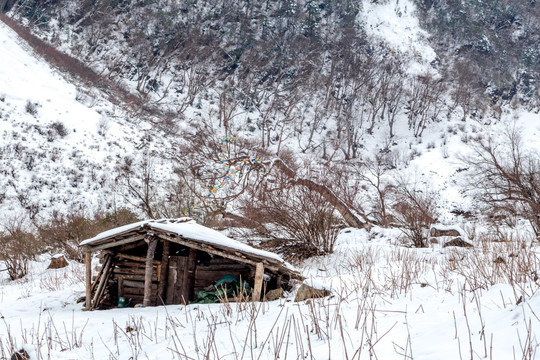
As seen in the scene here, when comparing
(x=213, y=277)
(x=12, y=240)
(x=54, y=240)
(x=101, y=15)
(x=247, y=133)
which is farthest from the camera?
(x=101, y=15)

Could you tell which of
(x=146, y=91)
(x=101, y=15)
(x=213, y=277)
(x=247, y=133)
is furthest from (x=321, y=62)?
(x=213, y=277)

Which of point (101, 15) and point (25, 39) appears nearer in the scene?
point (25, 39)

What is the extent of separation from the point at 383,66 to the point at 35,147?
1406 inches

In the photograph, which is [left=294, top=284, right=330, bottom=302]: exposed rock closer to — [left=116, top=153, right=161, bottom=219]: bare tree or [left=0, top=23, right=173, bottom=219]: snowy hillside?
[left=116, top=153, right=161, bottom=219]: bare tree

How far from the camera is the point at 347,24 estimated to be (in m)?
45.8

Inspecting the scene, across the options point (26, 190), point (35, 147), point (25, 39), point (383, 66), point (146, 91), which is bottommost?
point (26, 190)

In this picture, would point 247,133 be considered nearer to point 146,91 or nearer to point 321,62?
point 146,91

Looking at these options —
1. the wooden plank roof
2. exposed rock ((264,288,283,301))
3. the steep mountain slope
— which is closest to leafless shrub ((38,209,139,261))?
the steep mountain slope

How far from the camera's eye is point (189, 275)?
329 inches

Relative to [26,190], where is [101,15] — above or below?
above

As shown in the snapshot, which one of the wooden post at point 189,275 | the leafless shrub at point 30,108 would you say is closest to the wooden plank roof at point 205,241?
the wooden post at point 189,275

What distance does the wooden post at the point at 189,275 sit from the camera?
27.0 feet

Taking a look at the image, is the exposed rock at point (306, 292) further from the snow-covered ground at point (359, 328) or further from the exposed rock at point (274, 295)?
the exposed rock at point (274, 295)

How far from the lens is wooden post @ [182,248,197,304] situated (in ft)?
27.0
